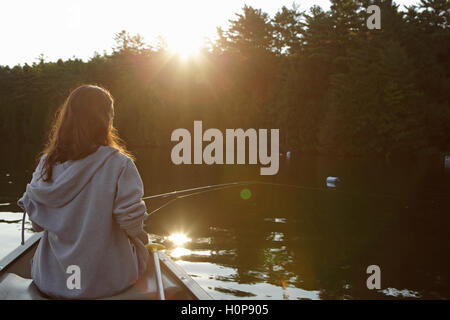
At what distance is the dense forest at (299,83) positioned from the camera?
107 ft

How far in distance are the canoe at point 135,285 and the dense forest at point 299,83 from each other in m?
31.4

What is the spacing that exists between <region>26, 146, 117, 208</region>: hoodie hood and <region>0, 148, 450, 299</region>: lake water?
2514mm

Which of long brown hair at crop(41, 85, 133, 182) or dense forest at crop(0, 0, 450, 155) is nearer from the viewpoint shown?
long brown hair at crop(41, 85, 133, 182)

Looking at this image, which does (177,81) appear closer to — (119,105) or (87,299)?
(119,105)

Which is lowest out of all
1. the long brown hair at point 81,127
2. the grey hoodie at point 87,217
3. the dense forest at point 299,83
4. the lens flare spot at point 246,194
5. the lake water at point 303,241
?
the lake water at point 303,241

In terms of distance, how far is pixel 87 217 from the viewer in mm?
2240

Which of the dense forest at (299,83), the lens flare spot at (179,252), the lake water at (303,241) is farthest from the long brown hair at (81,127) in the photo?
the dense forest at (299,83)

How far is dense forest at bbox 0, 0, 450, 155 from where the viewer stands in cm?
3256

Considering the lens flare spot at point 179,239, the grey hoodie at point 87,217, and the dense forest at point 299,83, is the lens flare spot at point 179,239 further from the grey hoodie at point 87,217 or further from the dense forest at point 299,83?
the dense forest at point 299,83

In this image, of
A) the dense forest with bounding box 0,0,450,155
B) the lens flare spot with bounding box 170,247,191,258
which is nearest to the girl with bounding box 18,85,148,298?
the lens flare spot with bounding box 170,247,191,258

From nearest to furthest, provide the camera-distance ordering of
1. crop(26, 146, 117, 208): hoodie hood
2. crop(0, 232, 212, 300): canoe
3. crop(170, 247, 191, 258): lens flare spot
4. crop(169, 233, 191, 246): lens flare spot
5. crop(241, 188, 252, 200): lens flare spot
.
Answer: crop(26, 146, 117, 208): hoodie hood → crop(0, 232, 212, 300): canoe → crop(170, 247, 191, 258): lens flare spot → crop(169, 233, 191, 246): lens flare spot → crop(241, 188, 252, 200): lens flare spot

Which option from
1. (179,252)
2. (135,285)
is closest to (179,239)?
(179,252)

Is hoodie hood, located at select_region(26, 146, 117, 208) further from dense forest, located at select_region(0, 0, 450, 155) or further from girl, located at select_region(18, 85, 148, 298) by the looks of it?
dense forest, located at select_region(0, 0, 450, 155)
